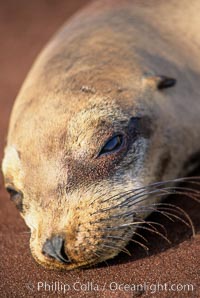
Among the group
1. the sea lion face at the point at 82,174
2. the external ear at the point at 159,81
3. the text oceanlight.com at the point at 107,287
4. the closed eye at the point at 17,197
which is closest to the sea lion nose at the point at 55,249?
the sea lion face at the point at 82,174

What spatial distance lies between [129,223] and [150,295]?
45 centimetres

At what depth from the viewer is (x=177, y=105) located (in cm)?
415

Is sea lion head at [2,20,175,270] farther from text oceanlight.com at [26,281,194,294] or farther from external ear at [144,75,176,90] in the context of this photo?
text oceanlight.com at [26,281,194,294]

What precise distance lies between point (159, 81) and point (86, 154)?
2.65 ft

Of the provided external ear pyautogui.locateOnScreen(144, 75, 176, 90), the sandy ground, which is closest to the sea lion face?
the sandy ground

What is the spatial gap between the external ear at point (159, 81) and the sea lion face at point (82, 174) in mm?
219

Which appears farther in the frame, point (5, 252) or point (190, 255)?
point (5, 252)

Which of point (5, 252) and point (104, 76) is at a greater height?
point (104, 76)

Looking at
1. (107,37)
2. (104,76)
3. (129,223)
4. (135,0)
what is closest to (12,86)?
(135,0)

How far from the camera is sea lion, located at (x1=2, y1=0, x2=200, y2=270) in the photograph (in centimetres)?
340

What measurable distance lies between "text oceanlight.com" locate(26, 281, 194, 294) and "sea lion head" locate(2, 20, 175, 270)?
0.36ft

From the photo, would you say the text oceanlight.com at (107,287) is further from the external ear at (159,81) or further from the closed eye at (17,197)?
the external ear at (159,81)

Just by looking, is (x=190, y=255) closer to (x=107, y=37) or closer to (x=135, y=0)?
(x=107, y=37)

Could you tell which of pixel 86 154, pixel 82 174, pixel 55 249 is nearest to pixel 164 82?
pixel 86 154
